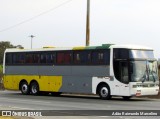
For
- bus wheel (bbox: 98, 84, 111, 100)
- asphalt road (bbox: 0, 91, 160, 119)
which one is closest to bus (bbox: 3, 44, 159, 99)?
bus wheel (bbox: 98, 84, 111, 100)

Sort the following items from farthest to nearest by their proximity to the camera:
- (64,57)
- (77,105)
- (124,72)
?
1. (64,57)
2. (124,72)
3. (77,105)

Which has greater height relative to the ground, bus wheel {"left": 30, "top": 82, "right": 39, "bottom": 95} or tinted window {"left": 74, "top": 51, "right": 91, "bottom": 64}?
tinted window {"left": 74, "top": 51, "right": 91, "bottom": 64}

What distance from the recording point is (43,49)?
3291 cm

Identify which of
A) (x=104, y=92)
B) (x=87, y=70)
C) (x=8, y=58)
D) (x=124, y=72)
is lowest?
(x=104, y=92)

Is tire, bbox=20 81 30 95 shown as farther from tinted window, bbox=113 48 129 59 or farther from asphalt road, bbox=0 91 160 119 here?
tinted window, bbox=113 48 129 59

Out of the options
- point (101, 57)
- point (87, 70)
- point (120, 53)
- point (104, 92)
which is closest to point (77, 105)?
point (104, 92)

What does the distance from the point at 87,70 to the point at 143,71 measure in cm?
362

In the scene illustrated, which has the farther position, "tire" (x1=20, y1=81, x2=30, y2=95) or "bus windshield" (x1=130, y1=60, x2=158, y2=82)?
"tire" (x1=20, y1=81, x2=30, y2=95)

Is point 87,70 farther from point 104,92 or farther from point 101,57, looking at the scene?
point 104,92

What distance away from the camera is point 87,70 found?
29703 millimetres

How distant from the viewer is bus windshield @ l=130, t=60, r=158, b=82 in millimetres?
27531

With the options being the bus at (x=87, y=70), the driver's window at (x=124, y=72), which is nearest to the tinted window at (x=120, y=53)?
the bus at (x=87, y=70)

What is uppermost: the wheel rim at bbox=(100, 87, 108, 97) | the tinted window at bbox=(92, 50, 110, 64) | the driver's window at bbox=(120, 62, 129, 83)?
the tinted window at bbox=(92, 50, 110, 64)

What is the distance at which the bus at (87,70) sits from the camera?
27.8m
